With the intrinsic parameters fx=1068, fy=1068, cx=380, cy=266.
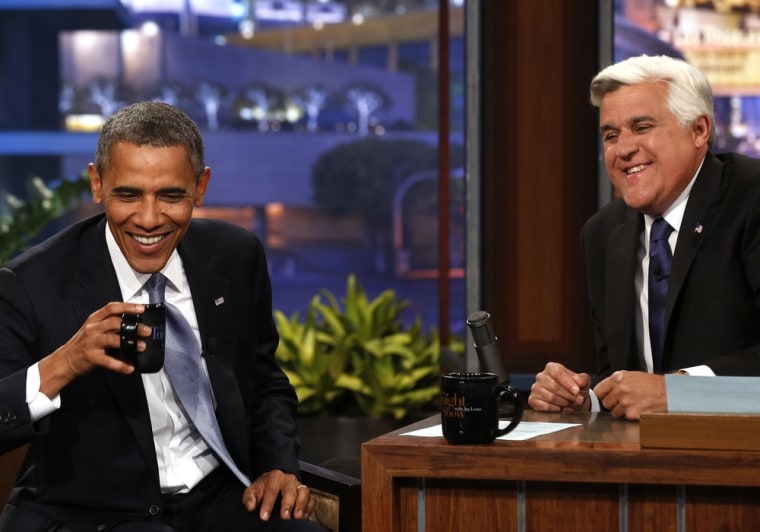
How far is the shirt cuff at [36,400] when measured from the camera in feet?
6.18

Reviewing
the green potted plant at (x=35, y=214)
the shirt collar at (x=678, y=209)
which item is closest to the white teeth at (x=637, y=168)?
the shirt collar at (x=678, y=209)

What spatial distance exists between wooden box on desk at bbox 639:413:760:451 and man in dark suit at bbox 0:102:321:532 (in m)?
0.76

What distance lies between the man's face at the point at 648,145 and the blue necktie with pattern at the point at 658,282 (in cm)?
6

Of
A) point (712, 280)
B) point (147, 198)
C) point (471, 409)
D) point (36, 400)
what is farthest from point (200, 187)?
point (712, 280)

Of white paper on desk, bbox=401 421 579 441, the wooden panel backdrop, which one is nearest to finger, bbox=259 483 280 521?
white paper on desk, bbox=401 421 579 441

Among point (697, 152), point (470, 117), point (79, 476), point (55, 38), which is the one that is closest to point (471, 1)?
point (470, 117)

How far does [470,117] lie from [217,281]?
7.83 ft

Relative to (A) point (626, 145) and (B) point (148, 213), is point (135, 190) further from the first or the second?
(A) point (626, 145)

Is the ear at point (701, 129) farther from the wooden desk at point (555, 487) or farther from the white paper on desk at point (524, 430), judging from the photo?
the wooden desk at point (555, 487)

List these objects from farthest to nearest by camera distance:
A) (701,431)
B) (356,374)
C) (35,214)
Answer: (35,214) → (356,374) → (701,431)

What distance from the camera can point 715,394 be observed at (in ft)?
5.32

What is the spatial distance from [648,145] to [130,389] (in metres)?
1.25

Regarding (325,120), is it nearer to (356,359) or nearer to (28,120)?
(28,120)

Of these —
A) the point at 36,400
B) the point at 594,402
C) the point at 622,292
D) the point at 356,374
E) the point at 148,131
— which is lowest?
the point at 356,374
